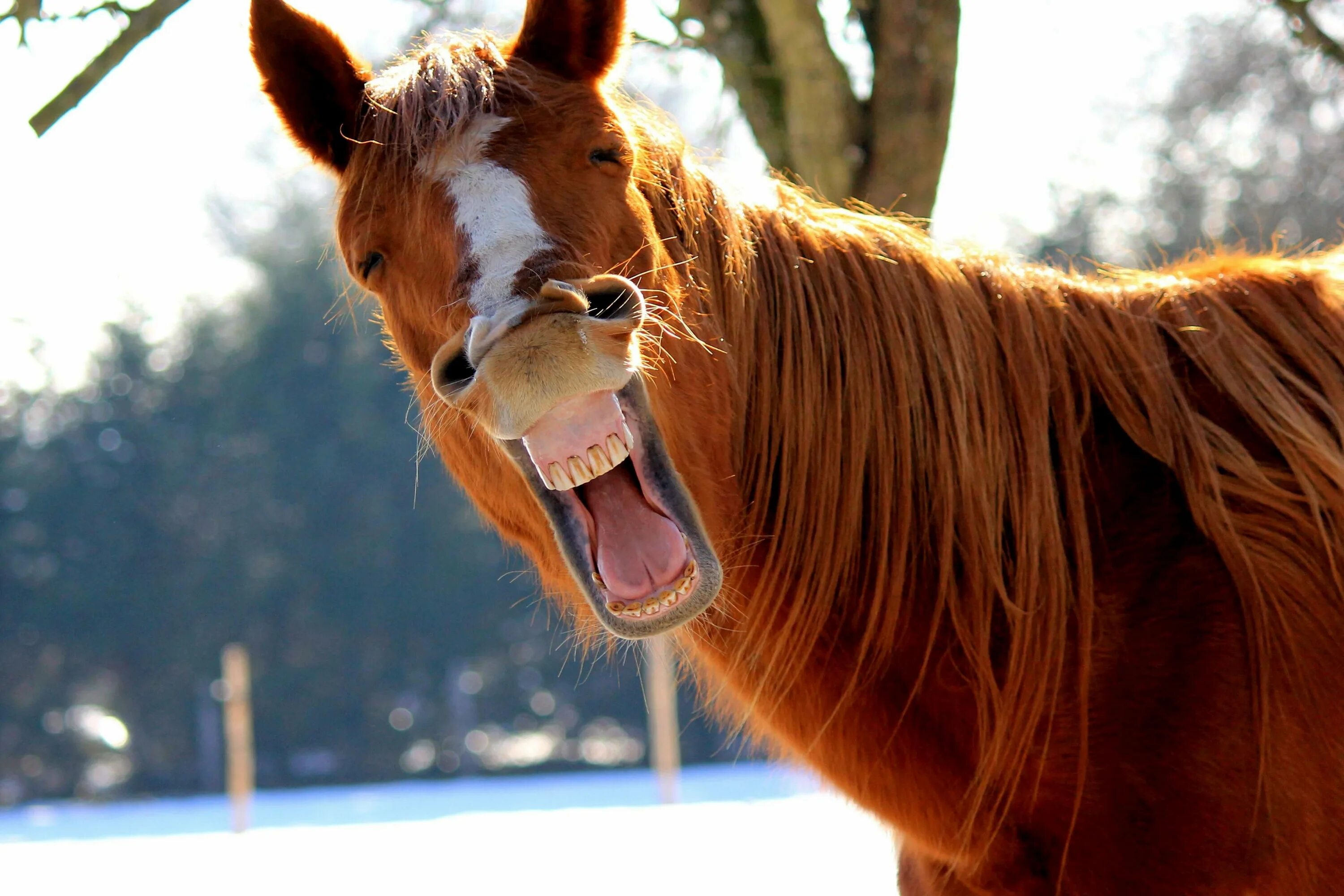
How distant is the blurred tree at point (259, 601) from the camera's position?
1543 cm

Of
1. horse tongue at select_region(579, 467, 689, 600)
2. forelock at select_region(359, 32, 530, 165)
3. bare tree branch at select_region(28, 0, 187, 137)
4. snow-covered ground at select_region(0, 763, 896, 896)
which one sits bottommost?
snow-covered ground at select_region(0, 763, 896, 896)

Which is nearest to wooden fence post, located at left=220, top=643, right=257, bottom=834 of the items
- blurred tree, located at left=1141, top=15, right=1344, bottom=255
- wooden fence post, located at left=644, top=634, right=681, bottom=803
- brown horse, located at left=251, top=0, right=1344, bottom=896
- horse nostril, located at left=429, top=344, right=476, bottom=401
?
wooden fence post, located at left=644, top=634, right=681, bottom=803

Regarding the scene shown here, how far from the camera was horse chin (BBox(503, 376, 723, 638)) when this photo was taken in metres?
1.65

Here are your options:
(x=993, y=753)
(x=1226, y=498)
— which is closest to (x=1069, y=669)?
(x=993, y=753)

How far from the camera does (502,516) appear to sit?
2.13 meters

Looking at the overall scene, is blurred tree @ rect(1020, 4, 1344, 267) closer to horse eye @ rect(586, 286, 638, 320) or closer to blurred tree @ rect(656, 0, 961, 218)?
blurred tree @ rect(656, 0, 961, 218)

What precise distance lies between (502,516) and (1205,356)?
130cm

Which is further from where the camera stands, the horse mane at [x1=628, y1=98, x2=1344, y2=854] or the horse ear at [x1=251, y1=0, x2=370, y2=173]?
the horse ear at [x1=251, y1=0, x2=370, y2=173]

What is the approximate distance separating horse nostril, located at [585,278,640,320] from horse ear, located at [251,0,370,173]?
66 cm

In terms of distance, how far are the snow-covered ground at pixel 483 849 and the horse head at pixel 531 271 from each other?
8.74 ft

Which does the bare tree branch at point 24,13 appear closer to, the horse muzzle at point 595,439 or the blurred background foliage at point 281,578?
the horse muzzle at point 595,439

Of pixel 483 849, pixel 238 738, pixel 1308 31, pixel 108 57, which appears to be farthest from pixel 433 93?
pixel 238 738

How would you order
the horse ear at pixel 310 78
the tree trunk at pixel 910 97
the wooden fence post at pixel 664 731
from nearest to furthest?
the horse ear at pixel 310 78 → the tree trunk at pixel 910 97 → the wooden fence post at pixel 664 731

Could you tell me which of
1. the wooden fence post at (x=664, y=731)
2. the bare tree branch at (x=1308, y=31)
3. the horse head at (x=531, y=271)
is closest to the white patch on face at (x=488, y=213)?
the horse head at (x=531, y=271)
